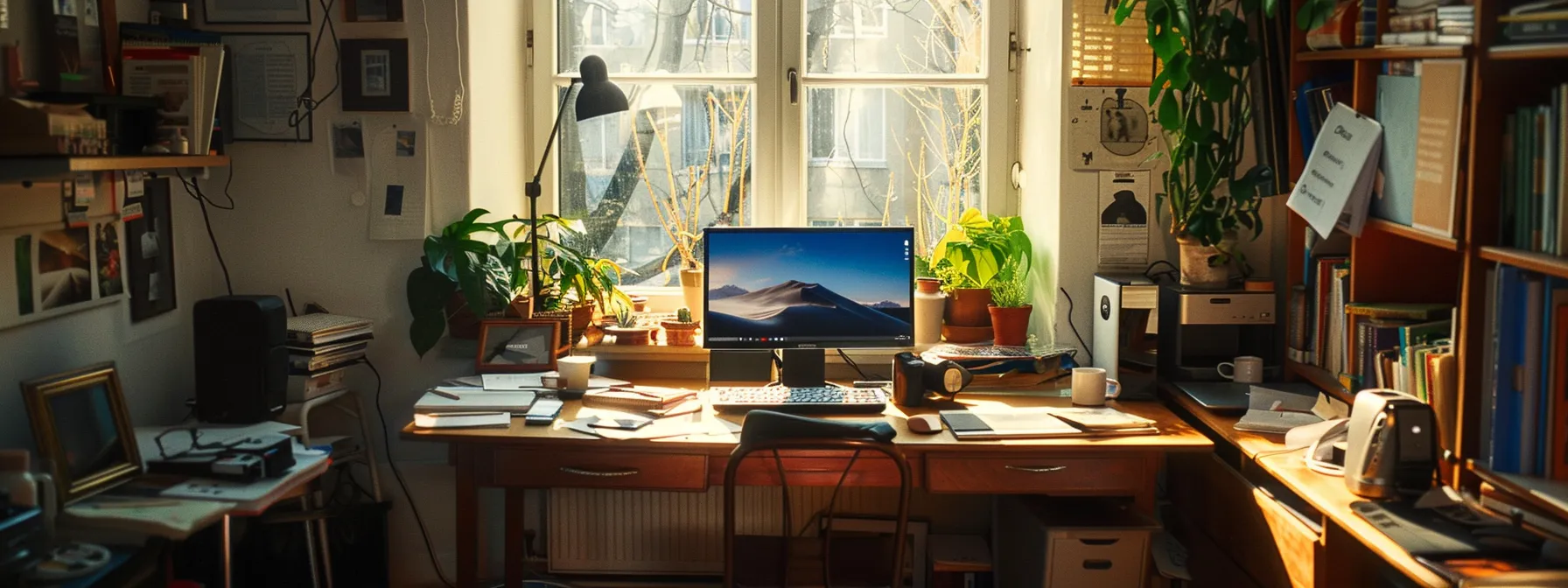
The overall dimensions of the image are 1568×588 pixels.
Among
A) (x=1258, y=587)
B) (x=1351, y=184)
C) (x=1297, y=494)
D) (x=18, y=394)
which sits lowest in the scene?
(x=1258, y=587)

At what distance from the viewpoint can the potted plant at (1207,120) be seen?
9.82 ft

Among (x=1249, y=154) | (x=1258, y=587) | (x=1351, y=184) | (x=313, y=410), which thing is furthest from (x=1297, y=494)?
(x=313, y=410)

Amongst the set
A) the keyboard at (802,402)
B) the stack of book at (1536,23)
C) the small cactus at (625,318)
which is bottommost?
the keyboard at (802,402)

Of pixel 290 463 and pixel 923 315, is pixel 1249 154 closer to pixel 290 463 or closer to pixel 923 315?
pixel 923 315

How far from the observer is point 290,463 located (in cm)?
269

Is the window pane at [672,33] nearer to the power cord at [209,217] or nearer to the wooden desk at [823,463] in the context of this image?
the power cord at [209,217]

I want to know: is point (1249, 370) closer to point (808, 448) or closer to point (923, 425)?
point (923, 425)

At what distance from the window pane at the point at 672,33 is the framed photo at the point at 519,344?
2.73 feet

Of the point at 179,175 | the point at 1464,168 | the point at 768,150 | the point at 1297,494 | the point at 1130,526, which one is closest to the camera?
the point at 1464,168

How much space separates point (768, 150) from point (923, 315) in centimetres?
66

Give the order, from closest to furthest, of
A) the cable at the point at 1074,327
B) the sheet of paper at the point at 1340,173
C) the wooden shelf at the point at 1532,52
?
the wooden shelf at the point at 1532,52 < the sheet of paper at the point at 1340,173 < the cable at the point at 1074,327

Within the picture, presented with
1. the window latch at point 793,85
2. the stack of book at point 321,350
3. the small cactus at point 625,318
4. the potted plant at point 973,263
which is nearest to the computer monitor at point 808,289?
the potted plant at point 973,263

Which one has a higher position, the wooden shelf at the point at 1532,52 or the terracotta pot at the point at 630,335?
the wooden shelf at the point at 1532,52

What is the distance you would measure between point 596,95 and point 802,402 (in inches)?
36.0
